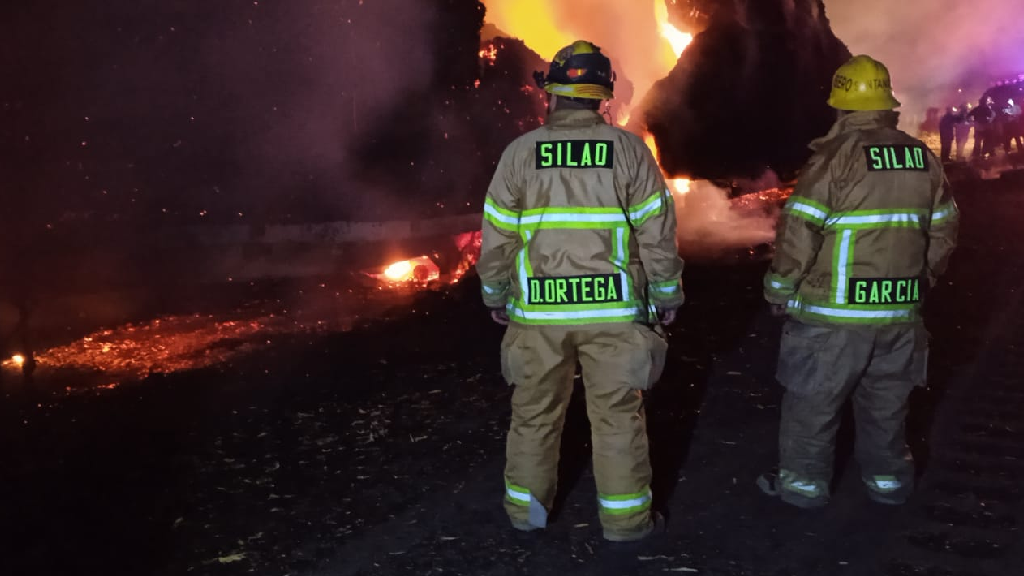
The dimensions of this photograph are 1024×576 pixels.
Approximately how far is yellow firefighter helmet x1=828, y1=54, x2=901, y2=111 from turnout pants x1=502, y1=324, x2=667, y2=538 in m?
1.41

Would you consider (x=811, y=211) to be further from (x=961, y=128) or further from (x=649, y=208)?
(x=961, y=128)

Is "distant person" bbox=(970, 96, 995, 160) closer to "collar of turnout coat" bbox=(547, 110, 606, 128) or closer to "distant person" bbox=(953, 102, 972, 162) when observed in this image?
"distant person" bbox=(953, 102, 972, 162)

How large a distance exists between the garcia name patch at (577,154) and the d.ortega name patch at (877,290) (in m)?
1.29

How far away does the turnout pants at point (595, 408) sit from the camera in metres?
3.31

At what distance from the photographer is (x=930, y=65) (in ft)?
85.4

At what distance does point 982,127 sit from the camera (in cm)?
1981

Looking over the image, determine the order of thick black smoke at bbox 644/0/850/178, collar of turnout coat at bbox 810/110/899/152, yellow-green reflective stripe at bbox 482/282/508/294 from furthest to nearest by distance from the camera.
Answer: thick black smoke at bbox 644/0/850/178
collar of turnout coat at bbox 810/110/899/152
yellow-green reflective stripe at bbox 482/282/508/294

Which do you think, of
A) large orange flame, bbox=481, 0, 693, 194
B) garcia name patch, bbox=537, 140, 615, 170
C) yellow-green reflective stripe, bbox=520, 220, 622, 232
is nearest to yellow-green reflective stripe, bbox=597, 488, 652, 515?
yellow-green reflective stripe, bbox=520, 220, 622, 232

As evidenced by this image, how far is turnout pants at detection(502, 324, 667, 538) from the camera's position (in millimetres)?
3312

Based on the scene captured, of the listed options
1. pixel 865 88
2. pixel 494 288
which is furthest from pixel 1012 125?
pixel 494 288

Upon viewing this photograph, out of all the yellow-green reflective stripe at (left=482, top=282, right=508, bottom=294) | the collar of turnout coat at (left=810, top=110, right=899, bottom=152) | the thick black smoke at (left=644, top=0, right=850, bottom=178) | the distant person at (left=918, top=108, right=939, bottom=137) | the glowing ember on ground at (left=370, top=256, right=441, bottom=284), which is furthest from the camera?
the distant person at (left=918, top=108, right=939, bottom=137)

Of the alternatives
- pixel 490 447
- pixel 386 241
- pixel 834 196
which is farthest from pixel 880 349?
pixel 386 241

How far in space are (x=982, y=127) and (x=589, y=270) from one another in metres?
20.4

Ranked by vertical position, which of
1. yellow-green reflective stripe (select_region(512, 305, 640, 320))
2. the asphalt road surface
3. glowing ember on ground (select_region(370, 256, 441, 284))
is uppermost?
yellow-green reflective stripe (select_region(512, 305, 640, 320))
